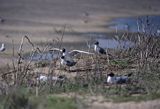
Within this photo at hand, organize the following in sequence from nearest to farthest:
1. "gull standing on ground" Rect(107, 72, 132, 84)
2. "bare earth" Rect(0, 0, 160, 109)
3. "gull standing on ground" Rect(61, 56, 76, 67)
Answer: "gull standing on ground" Rect(107, 72, 132, 84) < "gull standing on ground" Rect(61, 56, 76, 67) < "bare earth" Rect(0, 0, 160, 109)

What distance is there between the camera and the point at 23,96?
954 cm

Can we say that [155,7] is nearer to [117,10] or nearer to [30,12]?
[117,10]

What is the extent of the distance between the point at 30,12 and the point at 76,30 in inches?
201

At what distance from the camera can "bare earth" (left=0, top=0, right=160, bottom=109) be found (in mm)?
21094

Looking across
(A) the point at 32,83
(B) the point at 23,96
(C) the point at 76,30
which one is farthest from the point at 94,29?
(B) the point at 23,96

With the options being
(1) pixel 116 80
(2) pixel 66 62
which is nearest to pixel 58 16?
(2) pixel 66 62

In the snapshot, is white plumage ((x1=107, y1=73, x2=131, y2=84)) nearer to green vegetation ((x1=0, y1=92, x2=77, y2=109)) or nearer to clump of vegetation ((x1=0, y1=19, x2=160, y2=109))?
clump of vegetation ((x1=0, y1=19, x2=160, y2=109))

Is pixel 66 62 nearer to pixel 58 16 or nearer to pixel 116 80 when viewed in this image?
pixel 116 80

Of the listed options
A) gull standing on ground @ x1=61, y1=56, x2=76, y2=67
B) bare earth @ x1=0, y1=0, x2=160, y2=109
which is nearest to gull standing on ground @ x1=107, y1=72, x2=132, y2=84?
gull standing on ground @ x1=61, y1=56, x2=76, y2=67

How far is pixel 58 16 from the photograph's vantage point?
86.5 feet

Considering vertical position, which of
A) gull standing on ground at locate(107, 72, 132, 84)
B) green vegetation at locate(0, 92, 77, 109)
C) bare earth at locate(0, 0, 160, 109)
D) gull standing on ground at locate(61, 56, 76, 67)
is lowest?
green vegetation at locate(0, 92, 77, 109)

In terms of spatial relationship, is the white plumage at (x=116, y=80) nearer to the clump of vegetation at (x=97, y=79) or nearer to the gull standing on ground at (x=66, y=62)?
the clump of vegetation at (x=97, y=79)

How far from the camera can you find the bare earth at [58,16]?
69.2ft

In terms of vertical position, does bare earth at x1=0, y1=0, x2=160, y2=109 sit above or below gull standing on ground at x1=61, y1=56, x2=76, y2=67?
above
